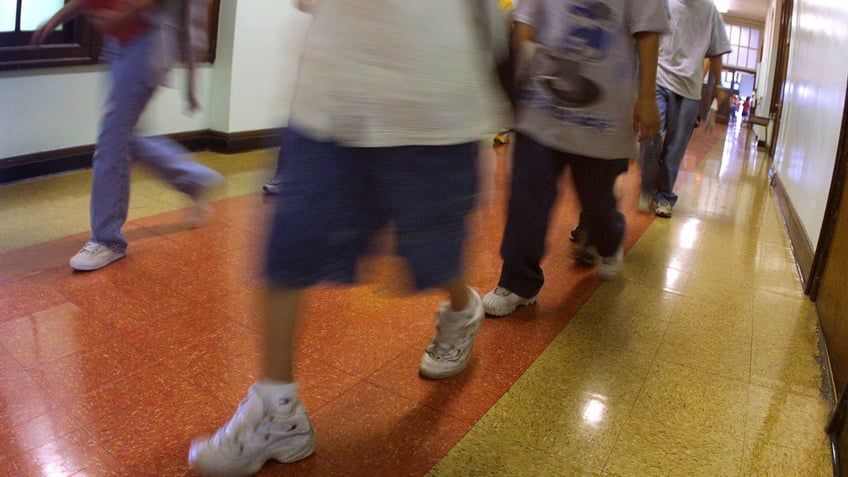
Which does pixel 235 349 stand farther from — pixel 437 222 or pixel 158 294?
pixel 437 222

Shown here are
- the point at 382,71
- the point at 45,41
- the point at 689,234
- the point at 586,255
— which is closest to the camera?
the point at 382,71

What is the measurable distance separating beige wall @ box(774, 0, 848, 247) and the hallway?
22.2 inches

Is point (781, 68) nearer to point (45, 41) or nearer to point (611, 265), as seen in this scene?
point (611, 265)

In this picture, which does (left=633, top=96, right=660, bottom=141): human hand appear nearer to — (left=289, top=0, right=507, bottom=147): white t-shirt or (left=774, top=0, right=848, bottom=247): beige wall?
(left=289, top=0, right=507, bottom=147): white t-shirt

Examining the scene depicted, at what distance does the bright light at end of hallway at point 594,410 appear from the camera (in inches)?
62.8

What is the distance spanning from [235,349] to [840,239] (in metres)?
2.06

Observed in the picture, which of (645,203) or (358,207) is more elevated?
(358,207)

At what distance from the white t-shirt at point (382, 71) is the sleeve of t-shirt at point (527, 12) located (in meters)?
0.79

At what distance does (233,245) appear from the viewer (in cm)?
259

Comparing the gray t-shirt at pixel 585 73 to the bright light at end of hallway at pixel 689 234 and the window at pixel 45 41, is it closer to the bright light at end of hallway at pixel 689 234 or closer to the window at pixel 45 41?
the bright light at end of hallway at pixel 689 234

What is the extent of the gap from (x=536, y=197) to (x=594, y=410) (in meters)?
0.67

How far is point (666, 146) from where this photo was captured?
147 inches

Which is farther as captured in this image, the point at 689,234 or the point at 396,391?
the point at 689,234

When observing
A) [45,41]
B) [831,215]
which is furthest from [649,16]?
[45,41]
